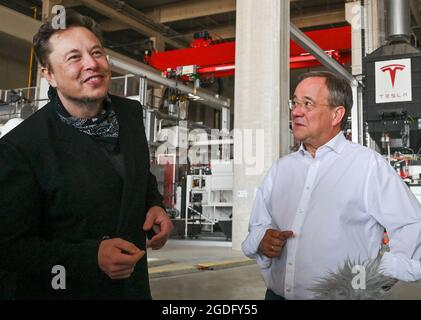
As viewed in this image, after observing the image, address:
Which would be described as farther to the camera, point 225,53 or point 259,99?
point 225,53

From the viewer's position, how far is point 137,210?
80 centimetres

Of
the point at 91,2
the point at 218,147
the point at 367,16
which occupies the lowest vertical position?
the point at 218,147

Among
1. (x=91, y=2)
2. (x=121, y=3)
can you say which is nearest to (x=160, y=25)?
(x=121, y=3)

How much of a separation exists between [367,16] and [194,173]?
12.7ft

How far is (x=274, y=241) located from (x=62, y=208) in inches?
18.1

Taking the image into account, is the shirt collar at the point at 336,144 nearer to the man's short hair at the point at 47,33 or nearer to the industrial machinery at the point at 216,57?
the man's short hair at the point at 47,33

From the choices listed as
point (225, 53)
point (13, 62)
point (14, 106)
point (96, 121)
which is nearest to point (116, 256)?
point (96, 121)

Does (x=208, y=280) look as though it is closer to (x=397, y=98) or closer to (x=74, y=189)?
(x=74, y=189)

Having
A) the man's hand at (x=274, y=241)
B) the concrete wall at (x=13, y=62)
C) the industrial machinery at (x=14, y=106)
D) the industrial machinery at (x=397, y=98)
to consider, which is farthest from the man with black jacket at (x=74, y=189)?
the concrete wall at (x=13, y=62)

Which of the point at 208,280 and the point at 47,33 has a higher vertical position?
the point at 47,33

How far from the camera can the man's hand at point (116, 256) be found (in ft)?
2.23

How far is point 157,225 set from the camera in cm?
87

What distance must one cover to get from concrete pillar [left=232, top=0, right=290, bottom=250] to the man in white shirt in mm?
3616

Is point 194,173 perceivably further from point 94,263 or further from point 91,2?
point 94,263
